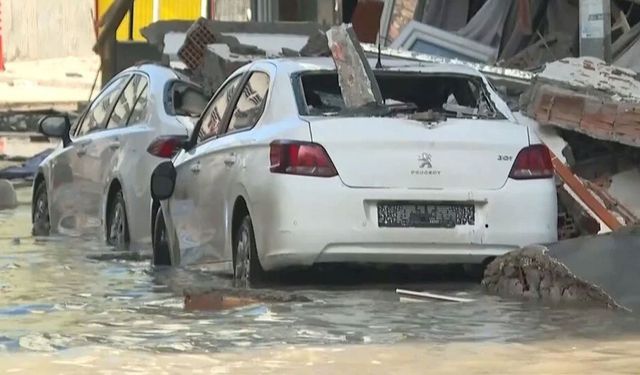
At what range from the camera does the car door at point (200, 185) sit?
32.6ft

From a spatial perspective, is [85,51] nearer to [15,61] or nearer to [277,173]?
[15,61]

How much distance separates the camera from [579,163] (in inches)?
468

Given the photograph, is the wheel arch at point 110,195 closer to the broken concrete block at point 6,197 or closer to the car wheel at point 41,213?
the car wheel at point 41,213

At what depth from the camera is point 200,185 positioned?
10.1 m

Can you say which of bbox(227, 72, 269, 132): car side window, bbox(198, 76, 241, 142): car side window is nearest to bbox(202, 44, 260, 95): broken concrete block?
bbox(198, 76, 241, 142): car side window

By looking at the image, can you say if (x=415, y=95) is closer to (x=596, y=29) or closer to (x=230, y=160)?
(x=230, y=160)

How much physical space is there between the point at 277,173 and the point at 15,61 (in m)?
29.5

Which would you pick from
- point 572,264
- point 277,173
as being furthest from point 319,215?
point 572,264

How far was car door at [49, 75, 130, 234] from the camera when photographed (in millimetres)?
12766

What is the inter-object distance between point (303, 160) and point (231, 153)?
89 cm

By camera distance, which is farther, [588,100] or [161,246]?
[588,100]

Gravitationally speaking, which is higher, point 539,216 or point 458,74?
point 458,74

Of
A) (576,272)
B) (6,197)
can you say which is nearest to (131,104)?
(576,272)

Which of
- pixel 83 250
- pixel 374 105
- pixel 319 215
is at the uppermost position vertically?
pixel 374 105
